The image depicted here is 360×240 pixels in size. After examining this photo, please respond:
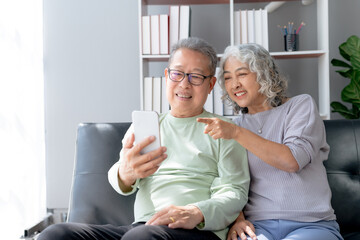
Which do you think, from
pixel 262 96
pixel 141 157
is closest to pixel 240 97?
pixel 262 96

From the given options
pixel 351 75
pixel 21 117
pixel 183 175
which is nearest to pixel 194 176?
pixel 183 175

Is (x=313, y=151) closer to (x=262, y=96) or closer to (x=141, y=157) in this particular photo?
(x=262, y=96)

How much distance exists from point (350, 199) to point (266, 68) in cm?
65

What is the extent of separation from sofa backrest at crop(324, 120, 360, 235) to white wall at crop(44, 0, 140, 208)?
1628 millimetres

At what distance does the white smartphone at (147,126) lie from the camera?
1430 mm

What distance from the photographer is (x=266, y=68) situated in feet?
5.42

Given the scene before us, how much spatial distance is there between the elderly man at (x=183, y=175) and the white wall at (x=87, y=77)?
136cm

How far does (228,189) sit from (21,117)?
1.48 metres

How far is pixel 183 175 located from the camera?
1.58m

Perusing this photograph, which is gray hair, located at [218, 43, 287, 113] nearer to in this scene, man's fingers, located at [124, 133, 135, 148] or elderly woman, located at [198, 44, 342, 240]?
elderly woman, located at [198, 44, 342, 240]

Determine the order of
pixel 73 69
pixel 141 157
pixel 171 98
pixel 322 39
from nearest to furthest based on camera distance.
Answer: pixel 141 157 → pixel 171 98 → pixel 322 39 → pixel 73 69

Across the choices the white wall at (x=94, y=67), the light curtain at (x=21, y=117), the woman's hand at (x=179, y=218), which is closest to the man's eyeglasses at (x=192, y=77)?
the woman's hand at (x=179, y=218)

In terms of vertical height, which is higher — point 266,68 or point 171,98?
point 266,68

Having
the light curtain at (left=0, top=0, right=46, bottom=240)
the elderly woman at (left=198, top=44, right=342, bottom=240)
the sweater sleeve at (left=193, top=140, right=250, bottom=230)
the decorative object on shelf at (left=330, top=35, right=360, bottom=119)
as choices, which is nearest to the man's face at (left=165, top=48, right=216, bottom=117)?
the elderly woman at (left=198, top=44, right=342, bottom=240)
